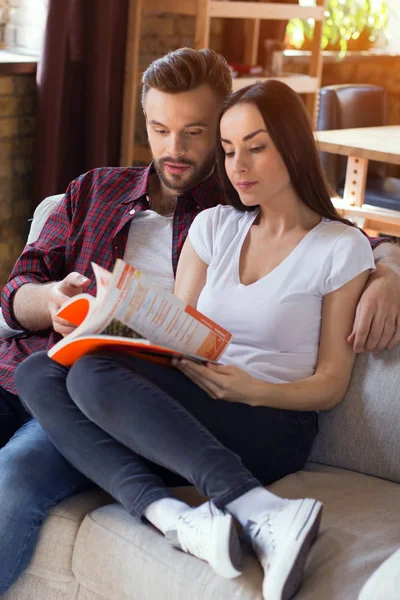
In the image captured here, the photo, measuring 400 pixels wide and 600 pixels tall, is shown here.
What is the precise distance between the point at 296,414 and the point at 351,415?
0.45ft

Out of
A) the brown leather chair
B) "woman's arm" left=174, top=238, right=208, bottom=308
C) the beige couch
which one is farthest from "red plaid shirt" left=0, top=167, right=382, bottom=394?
the brown leather chair

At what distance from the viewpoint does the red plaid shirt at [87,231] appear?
7.06 feet

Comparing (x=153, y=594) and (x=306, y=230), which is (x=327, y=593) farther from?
(x=306, y=230)

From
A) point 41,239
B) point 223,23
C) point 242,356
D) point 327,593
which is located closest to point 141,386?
point 242,356

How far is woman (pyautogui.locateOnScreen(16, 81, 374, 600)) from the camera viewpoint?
1496 mm

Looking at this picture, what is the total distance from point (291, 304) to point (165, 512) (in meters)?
0.51

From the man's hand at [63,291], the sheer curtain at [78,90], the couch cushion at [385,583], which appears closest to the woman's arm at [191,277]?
the man's hand at [63,291]

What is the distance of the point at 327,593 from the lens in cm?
142

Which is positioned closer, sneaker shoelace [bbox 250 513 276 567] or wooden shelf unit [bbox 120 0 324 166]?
sneaker shoelace [bbox 250 513 276 567]

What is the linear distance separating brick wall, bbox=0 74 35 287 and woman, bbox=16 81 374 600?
209 cm

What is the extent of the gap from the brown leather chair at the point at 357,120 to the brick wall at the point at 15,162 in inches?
52.6

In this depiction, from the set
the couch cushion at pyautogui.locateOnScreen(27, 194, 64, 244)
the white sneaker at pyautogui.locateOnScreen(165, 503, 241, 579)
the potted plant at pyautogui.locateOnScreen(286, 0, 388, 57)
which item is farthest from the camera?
the potted plant at pyautogui.locateOnScreen(286, 0, 388, 57)

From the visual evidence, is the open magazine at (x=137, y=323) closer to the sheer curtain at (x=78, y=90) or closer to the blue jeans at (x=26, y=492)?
the blue jeans at (x=26, y=492)

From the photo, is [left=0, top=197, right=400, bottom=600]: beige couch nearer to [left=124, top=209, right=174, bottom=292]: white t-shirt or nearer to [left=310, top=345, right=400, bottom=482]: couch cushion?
[left=310, top=345, right=400, bottom=482]: couch cushion
